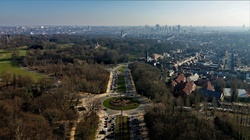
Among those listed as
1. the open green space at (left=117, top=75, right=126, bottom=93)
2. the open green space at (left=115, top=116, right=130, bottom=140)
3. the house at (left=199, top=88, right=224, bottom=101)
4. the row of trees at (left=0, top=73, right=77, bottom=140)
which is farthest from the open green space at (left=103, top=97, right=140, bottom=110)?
the house at (left=199, top=88, right=224, bottom=101)

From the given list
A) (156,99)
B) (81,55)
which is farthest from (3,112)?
(81,55)

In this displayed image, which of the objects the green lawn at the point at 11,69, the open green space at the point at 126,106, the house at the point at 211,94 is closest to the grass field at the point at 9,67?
the green lawn at the point at 11,69

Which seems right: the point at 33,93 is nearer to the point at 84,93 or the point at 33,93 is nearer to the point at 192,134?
the point at 84,93

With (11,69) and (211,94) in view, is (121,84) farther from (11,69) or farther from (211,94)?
(11,69)

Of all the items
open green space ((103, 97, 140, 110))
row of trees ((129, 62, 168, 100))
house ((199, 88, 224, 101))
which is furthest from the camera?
house ((199, 88, 224, 101))

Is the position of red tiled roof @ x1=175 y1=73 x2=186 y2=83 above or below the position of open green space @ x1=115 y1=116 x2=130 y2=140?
above

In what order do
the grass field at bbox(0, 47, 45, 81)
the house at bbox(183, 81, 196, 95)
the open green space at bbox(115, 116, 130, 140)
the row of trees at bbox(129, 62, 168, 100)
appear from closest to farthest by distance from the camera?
the open green space at bbox(115, 116, 130, 140) < the row of trees at bbox(129, 62, 168, 100) < the house at bbox(183, 81, 196, 95) < the grass field at bbox(0, 47, 45, 81)

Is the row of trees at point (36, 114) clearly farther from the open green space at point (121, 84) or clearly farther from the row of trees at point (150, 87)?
the row of trees at point (150, 87)

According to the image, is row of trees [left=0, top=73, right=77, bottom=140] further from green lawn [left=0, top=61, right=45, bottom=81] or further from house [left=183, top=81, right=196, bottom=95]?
house [left=183, top=81, right=196, bottom=95]
